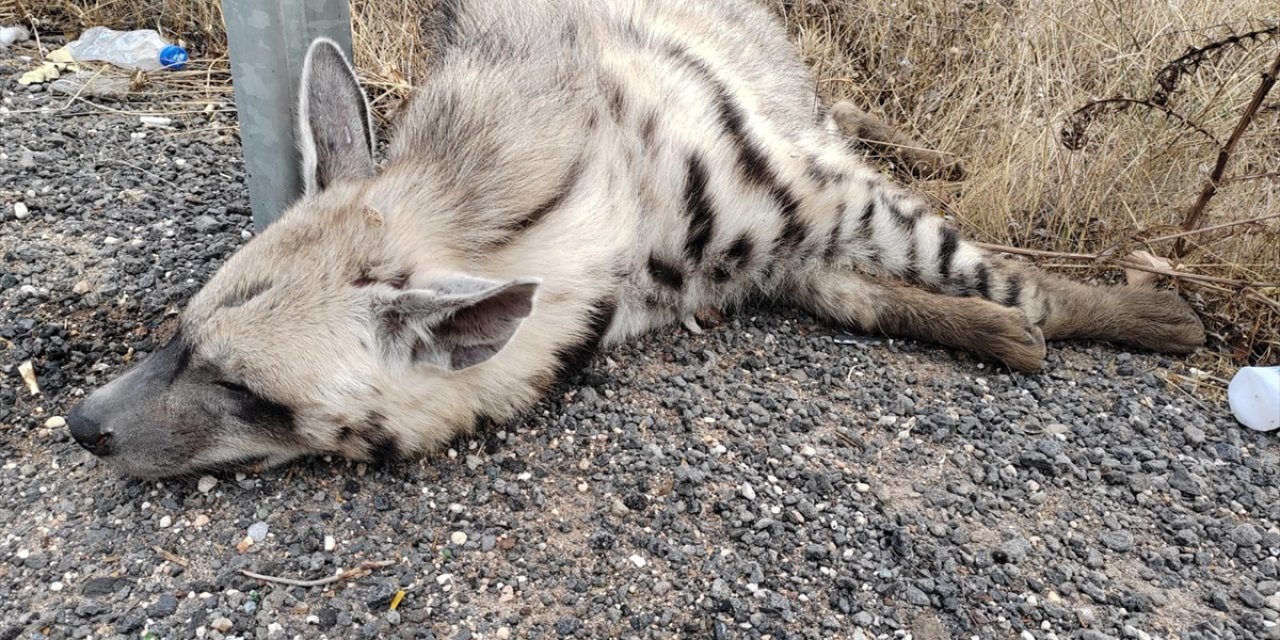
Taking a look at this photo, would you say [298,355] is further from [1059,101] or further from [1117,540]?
[1059,101]

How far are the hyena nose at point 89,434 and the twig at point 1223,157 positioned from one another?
8.99ft

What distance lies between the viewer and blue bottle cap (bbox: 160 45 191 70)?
11.5 ft

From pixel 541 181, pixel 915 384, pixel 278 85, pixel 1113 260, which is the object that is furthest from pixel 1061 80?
pixel 278 85

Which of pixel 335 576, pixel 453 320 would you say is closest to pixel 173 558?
pixel 335 576

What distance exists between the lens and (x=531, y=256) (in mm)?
2217

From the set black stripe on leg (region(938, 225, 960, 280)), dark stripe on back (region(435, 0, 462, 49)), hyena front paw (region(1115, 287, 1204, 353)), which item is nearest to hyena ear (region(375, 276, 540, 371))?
dark stripe on back (region(435, 0, 462, 49))

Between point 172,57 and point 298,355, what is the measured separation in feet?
6.65

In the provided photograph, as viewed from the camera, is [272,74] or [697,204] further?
[697,204]

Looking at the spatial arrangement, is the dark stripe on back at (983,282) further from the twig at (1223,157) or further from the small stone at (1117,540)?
the small stone at (1117,540)

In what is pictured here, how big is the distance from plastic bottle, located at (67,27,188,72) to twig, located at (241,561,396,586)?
231 centimetres

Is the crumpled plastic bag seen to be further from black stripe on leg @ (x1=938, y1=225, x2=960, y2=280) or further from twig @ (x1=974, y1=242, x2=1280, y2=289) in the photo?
twig @ (x1=974, y1=242, x2=1280, y2=289)

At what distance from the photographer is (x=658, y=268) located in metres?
2.54

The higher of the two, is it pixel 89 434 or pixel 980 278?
pixel 980 278

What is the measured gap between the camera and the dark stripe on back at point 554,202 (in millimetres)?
2213
